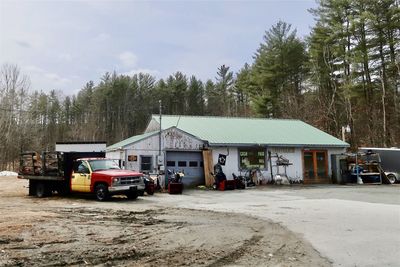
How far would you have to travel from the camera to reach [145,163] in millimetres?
24781

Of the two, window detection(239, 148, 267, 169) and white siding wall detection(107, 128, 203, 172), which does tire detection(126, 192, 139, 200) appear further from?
window detection(239, 148, 267, 169)

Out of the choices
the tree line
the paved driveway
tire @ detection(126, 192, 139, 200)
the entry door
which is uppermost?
the tree line

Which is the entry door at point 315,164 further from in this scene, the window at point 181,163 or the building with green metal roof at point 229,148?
the window at point 181,163

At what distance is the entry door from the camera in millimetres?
28953

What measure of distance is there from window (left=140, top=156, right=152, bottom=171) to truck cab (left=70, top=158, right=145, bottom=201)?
545 cm

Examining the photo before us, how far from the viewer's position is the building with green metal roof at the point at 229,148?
24922 mm

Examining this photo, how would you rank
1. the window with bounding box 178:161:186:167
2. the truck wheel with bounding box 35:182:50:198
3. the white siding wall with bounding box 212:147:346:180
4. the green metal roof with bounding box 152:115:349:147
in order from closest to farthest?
the truck wheel with bounding box 35:182:50:198
the window with bounding box 178:161:186:167
the white siding wall with bounding box 212:147:346:180
the green metal roof with bounding box 152:115:349:147

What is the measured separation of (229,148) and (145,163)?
19.0 feet

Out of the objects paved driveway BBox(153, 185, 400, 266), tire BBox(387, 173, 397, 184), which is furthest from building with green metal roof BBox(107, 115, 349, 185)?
paved driveway BBox(153, 185, 400, 266)

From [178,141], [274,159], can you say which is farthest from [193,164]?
[274,159]

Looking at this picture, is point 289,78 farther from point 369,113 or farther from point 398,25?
point 398,25

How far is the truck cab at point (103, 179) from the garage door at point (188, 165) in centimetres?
692

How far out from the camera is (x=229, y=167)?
26.7 metres

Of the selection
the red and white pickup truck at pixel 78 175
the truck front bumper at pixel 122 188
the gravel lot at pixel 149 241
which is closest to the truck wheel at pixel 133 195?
the red and white pickup truck at pixel 78 175
